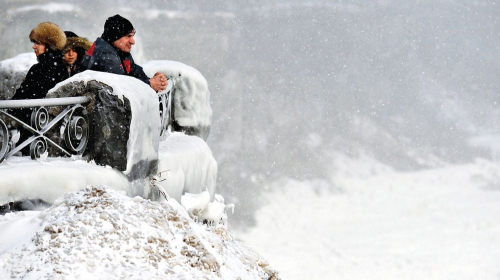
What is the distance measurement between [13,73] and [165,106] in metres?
2.76

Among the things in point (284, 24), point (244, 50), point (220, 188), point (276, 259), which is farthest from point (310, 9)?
point (276, 259)

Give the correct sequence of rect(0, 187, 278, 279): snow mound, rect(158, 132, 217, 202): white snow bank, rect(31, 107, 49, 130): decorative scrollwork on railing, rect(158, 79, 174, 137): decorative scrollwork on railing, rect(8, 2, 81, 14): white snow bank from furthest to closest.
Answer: rect(8, 2, 81, 14): white snow bank < rect(158, 79, 174, 137): decorative scrollwork on railing < rect(158, 132, 217, 202): white snow bank < rect(31, 107, 49, 130): decorative scrollwork on railing < rect(0, 187, 278, 279): snow mound

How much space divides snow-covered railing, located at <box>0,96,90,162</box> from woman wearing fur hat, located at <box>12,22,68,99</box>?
89cm

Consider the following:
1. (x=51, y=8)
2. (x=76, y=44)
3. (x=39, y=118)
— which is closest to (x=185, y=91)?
(x=76, y=44)

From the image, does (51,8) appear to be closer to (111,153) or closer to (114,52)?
(114,52)

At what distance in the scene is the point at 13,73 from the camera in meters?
8.48

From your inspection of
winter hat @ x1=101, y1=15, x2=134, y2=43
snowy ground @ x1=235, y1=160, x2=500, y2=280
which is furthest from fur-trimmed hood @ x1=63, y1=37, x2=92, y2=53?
snowy ground @ x1=235, y1=160, x2=500, y2=280

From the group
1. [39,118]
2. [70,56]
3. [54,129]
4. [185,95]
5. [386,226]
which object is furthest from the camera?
[386,226]

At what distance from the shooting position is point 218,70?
1817 inches

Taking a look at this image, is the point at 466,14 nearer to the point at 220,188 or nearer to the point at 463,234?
the point at 463,234

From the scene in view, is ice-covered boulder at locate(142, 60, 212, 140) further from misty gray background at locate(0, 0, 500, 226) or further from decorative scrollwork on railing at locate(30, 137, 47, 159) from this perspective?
misty gray background at locate(0, 0, 500, 226)

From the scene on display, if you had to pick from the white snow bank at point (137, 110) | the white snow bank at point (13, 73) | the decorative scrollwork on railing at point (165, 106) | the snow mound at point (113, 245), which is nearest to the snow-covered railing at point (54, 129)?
the white snow bank at point (137, 110)

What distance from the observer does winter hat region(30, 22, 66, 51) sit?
5750mm

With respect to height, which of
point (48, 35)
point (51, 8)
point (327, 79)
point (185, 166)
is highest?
point (327, 79)
